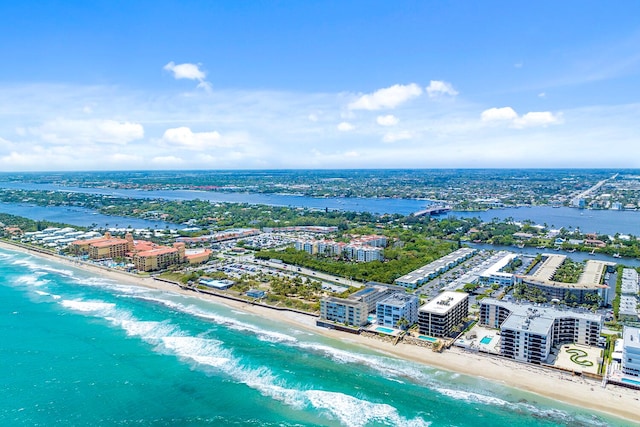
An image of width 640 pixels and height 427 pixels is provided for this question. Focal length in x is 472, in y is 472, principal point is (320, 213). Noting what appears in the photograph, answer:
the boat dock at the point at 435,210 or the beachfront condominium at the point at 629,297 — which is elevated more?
the boat dock at the point at 435,210

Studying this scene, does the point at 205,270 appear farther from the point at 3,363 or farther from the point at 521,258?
the point at 521,258

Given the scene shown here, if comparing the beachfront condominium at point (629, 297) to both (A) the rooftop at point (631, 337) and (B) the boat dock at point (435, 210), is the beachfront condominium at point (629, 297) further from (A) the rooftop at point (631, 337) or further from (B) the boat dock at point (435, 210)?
(B) the boat dock at point (435, 210)

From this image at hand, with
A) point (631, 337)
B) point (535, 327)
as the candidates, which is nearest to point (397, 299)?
point (535, 327)

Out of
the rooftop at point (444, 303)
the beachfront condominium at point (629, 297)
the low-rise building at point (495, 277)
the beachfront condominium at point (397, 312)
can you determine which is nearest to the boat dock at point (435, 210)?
the low-rise building at point (495, 277)

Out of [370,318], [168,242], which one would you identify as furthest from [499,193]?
[370,318]

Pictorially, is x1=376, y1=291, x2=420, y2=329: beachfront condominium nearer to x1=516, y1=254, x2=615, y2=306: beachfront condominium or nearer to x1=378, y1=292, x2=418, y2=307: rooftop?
x1=378, y1=292, x2=418, y2=307: rooftop

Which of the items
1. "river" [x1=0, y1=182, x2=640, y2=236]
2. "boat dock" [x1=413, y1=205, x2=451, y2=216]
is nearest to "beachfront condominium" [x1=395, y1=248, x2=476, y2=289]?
"river" [x1=0, y1=182, x2=640, y2=236]
